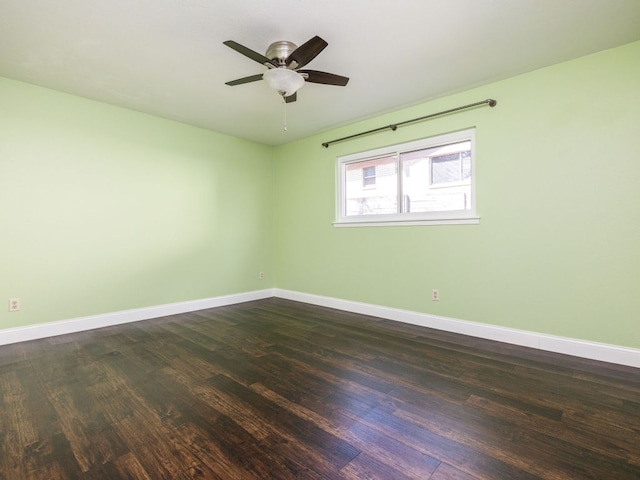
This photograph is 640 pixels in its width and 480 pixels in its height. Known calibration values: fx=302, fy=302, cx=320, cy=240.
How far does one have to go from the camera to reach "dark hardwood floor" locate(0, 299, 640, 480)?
1341 mm

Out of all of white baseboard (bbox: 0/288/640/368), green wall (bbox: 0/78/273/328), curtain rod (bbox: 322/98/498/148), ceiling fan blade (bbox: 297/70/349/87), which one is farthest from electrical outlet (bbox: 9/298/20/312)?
curtain rod (bbox: 322/98/498/148)

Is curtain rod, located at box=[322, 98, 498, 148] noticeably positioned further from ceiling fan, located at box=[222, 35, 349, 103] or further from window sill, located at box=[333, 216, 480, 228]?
ceiling fan, located at box=[222, 35, 349, 103]

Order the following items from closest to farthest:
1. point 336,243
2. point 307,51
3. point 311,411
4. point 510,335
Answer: point 311,411, point 307,51, point 510,335, point 336,243

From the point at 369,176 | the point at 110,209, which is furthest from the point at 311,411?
the point at 110,209

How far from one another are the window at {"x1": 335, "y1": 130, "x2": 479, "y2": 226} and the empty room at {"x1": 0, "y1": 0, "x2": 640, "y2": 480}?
0.03m

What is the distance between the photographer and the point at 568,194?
2.61m

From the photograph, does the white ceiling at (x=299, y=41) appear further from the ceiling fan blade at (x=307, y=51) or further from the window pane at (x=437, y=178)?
the window pane at (x=437, y=178)

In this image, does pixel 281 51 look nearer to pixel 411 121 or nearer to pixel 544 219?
pixel 411 121

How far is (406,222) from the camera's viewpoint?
3631mm

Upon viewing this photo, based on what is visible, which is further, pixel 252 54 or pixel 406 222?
pixel 406 222

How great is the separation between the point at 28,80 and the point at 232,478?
12.7 feet

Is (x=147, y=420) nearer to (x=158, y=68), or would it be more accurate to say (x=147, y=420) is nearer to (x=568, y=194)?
(x=158, y=68)

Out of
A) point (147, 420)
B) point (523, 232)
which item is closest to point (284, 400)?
point (147, 420)

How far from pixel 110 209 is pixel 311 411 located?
325cm
